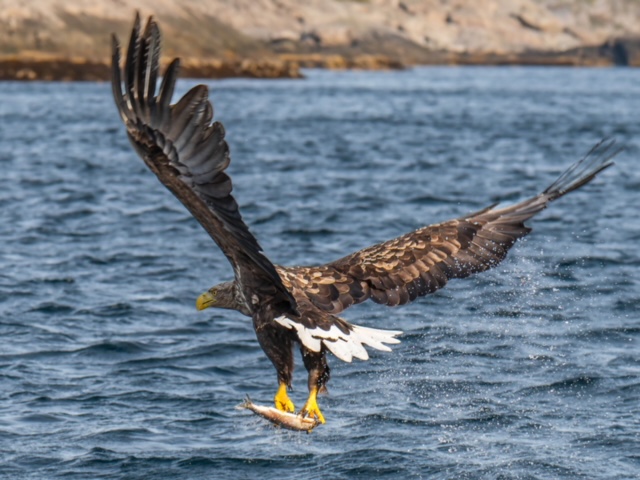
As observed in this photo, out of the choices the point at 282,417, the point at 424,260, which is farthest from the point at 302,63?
the point at 282,417

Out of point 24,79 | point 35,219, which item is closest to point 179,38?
point 24,79

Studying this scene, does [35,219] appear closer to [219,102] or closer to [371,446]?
[371,446]

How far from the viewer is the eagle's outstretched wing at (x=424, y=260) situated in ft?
22.4

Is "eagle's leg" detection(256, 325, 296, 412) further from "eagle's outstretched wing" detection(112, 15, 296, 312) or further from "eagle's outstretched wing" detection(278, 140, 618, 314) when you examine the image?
"eagle's outstretched wing" detection(112, 15, 296, 312)

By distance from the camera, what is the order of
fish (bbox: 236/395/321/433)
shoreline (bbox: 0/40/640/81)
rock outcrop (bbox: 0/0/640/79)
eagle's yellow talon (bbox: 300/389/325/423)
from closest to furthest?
fish (bbox: 236/395/321/433)
eagle's yellow talon (bbox: 300/389/325/423)
shoreline (bbox: 0/40/640/81)
rock outcrop (bbox: 0/0/640/79)

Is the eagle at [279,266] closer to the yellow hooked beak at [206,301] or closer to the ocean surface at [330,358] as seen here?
the yellow hooked beak at [206,301]

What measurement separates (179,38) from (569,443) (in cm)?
7599

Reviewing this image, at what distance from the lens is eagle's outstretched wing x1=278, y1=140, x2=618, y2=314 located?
683cm

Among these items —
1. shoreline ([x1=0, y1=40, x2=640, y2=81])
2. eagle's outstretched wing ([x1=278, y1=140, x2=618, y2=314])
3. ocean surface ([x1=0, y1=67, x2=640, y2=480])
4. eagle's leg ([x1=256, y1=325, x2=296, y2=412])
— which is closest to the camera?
eagle's leg ([x1=256, y1=325, x2=296, y2=412])

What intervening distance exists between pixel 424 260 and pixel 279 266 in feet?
3.10

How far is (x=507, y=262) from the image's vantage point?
1229 centimetres

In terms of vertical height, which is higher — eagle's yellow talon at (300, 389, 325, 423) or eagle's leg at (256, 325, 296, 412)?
eagle's leg at (256, 325, 296, 412)

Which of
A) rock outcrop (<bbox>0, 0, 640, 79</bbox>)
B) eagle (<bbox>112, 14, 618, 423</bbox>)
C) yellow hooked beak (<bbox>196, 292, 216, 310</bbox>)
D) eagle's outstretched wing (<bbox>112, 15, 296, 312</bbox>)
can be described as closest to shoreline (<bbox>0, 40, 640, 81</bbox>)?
rock outcrop (<bbox>0, 0, 640, 79</bbox>)

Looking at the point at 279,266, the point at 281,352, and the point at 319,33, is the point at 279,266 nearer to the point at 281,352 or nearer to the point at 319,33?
the point at 281,352
